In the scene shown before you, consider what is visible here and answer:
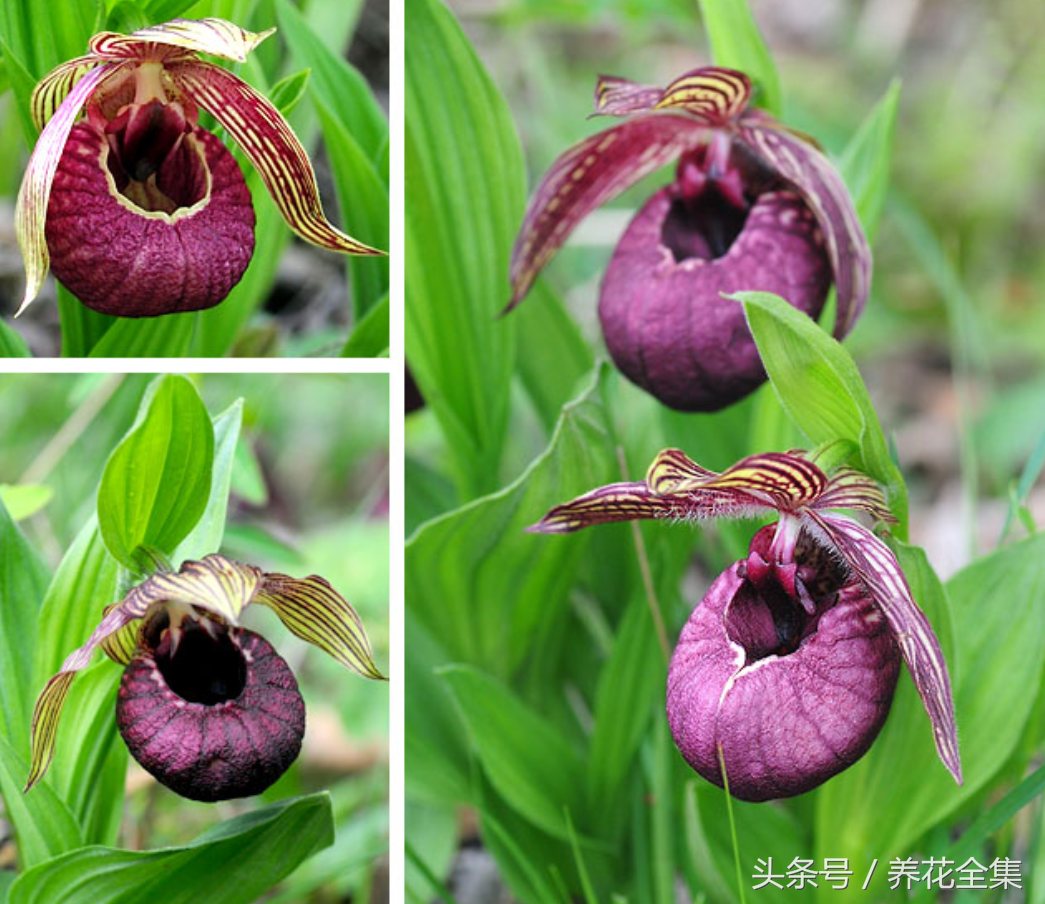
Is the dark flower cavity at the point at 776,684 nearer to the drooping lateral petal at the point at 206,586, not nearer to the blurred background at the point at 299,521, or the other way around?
the drooping lateral petal at the point at 206,586

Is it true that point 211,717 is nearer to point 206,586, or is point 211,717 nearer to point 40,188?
point 206,586

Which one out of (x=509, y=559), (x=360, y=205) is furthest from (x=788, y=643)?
(x=360, y=205)

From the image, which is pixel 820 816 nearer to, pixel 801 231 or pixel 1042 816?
pixel 1042 816

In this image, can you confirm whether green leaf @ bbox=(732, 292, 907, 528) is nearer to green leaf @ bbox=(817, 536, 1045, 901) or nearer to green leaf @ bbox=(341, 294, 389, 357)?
green leaf @ bbox=(817, 536, 1045, 901)

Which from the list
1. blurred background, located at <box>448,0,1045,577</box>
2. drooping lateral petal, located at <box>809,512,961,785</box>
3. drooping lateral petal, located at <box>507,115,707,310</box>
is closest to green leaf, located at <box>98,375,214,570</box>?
drooping lateral petal, located at <box>507,115,707,310</box>

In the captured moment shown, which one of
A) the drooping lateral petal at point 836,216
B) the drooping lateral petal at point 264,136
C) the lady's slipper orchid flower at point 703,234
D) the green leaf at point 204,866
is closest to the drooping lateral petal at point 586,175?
the lady's slipper orchid flower at point 703,234
